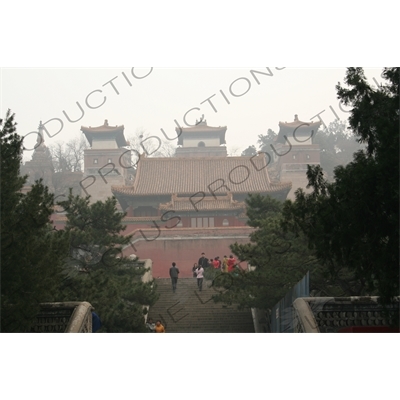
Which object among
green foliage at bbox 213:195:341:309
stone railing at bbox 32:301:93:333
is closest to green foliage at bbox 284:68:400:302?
stone railing at bbox 32:301:93:333

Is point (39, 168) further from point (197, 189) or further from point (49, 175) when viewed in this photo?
point (197, 189)

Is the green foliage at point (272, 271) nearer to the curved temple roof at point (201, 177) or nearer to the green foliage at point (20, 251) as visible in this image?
the green foliage at point (20, 251)

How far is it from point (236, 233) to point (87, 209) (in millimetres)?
9257

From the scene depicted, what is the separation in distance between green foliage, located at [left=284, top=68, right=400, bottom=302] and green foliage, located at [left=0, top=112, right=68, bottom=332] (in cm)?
305

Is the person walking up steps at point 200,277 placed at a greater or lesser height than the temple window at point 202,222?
lesser

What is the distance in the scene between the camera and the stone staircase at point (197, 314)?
14820 mm

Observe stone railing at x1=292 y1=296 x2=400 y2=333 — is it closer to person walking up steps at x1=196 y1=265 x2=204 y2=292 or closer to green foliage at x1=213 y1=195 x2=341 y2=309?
green foliage at x1=213 y1=195 x2=341 y2=309

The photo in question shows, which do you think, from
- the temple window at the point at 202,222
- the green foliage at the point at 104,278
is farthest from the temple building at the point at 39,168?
the green foliage at the point at 104,278

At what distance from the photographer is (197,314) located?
51.7ft

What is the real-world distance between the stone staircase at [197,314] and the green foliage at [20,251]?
6828 millimetres

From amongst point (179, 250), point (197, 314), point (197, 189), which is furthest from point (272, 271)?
point (197, 189)

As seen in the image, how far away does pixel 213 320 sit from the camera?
15320 millimetres

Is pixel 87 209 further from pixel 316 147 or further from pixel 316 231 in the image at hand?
pixel 316 147

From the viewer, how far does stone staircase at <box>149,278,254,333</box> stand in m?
14.8
